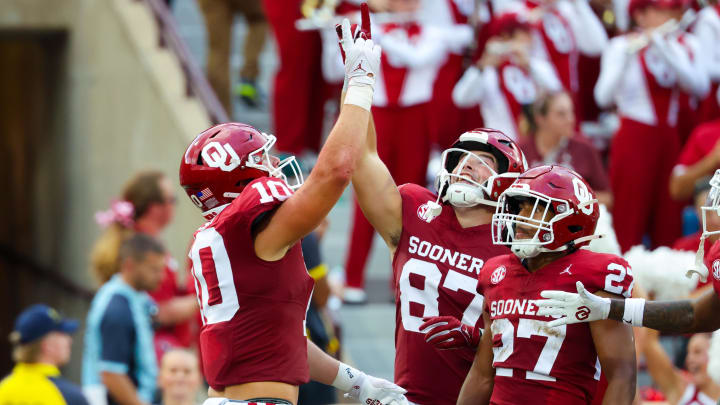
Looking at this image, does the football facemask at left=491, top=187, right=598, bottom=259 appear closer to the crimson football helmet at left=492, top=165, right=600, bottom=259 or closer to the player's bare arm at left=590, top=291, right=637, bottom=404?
the crimson football helmet at left=492, top=165, right=600, bottom=259

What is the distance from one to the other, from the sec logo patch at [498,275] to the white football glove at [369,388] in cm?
58

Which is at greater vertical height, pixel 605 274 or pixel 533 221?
pixel 533 221

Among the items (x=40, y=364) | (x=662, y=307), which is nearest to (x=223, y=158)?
(x=662, y=307)

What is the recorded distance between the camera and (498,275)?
441cm

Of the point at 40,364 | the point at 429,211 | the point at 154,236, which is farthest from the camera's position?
the point at 154,236

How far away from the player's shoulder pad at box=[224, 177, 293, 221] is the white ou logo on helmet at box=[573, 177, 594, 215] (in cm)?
97

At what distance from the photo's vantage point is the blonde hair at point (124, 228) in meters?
7.62

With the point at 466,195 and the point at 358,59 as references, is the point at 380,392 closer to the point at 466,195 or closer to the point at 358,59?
the point at 466,195

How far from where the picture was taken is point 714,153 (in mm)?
8328

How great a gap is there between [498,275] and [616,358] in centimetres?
49

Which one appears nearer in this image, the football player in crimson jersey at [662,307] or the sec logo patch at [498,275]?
the football player in crimson jersey at [662,307]

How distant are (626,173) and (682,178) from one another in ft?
2.31

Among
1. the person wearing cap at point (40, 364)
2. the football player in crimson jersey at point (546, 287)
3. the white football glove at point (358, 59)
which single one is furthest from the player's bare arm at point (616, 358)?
→ the person wearing cap at point (40, 364)

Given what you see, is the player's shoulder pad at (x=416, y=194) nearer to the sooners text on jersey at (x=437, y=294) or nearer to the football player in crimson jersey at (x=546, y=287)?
the sooners text on jersey at (x=437, y=294)
